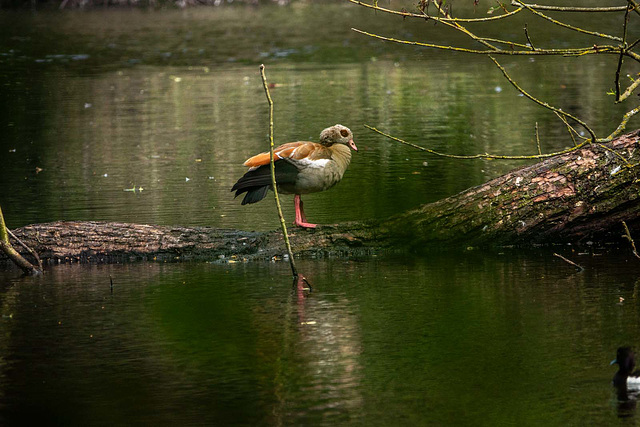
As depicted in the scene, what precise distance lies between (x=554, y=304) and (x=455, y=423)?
8.77ft

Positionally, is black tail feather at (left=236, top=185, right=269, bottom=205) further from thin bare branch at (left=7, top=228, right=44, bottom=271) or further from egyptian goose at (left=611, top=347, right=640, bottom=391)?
egyptian goose at (left=611, top=347, right=640, bottom=391)

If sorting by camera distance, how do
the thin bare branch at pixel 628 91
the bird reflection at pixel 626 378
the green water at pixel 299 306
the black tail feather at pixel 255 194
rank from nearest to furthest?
the bird reflection at pixel 626 378 < the green water at pixel 299 306 < the thin bare branch at pixel 628 91 < the black tail feather at pixel 255 194

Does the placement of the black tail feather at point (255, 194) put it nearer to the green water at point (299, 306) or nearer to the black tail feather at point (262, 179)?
the black tail feather at point (262, 179)

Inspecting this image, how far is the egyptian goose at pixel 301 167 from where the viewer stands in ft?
32.4

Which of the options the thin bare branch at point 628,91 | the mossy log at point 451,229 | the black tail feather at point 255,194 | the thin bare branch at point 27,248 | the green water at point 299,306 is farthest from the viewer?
the black tail feather at point 255,194

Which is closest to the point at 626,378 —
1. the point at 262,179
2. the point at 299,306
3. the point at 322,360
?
the point at 322,360

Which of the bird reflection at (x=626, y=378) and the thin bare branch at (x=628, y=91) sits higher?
the thin bare branch at (x=628, y=91)

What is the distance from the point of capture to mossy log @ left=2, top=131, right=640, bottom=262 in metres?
9.85

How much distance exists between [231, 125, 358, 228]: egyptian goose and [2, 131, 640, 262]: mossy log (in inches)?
15.8

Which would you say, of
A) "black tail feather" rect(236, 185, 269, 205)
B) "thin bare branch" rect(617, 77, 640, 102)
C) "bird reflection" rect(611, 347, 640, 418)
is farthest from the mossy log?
"bird reflection" rect(611, 347, 640, 418)

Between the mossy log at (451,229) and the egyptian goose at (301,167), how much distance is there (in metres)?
0.40

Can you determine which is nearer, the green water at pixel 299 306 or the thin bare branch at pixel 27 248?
the green water at pixel 299 306

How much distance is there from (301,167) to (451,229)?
150 cm

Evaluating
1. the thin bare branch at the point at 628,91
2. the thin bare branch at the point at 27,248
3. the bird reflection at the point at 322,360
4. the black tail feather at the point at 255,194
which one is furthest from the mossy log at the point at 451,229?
the bird reflection at the point at 322,360
